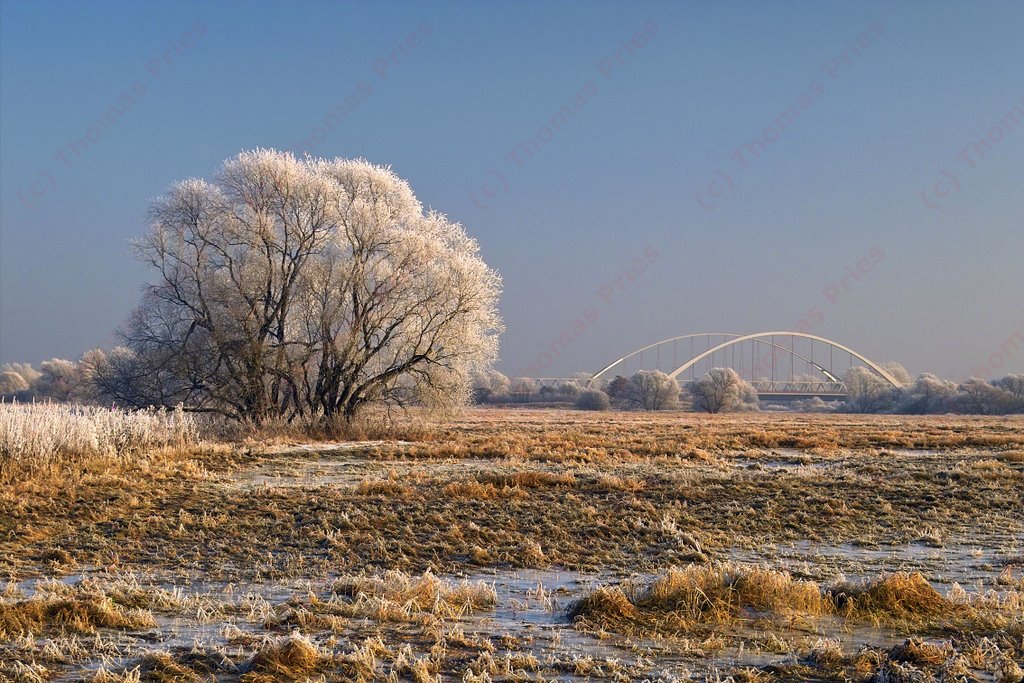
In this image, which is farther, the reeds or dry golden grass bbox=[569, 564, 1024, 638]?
the reeds

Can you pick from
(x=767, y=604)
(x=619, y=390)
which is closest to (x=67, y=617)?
(x=767, y=604)

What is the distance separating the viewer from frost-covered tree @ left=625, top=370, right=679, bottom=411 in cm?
12412

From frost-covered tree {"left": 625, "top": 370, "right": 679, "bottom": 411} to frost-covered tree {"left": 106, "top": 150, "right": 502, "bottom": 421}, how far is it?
3558 inches

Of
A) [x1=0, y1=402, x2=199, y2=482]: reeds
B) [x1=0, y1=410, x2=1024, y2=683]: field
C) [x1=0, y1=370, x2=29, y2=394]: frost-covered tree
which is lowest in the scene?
[x1=0, y1=410, x2=1024, y2=683]: field

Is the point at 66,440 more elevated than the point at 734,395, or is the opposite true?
the point at 734,395

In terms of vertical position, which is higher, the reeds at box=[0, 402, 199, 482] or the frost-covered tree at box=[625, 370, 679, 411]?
the frost-covered tree at box=[625, 370, 679, 411]

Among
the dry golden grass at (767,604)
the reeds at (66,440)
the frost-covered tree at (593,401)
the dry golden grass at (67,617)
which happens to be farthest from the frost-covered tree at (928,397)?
the dry golden grass at (67,617)

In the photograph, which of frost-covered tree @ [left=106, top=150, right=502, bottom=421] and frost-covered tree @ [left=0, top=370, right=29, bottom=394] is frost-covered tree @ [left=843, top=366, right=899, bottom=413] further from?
frost-covered tree @ [left=0, top=370, right=29, bottom=394]

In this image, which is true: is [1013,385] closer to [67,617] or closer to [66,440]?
[66,440]

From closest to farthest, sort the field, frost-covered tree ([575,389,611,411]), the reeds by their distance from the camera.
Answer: the field < the reeds < frost-covered tree ([575,389,611,411])

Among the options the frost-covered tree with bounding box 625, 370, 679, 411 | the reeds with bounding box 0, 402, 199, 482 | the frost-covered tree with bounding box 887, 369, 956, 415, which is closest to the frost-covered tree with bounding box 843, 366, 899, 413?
the frost-covered tree with bounding box 887, 369, 956, 415

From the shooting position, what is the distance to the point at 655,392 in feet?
407

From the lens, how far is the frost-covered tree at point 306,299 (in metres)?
32.6

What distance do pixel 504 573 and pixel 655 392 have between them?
11480 cm
